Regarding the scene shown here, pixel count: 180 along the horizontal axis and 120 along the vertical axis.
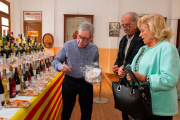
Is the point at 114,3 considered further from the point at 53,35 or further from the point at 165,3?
the point at 53,35

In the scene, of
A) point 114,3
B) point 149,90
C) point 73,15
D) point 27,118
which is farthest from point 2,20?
point 149,90

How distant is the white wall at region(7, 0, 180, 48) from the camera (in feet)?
21.2

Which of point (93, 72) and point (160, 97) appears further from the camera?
point (93, 72)

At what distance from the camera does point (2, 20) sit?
18.1ft

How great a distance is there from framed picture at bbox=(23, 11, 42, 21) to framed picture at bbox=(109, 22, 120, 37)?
10.7 ft

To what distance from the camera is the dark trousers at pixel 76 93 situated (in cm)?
170

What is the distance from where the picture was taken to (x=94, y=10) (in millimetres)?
6617

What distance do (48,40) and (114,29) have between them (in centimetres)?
306

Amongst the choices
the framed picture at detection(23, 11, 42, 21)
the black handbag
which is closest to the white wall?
the framed picture at detection(23, 11, 42, 21)

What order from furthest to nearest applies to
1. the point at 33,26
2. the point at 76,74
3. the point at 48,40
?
the point at 33,26 → the point at 48,40 → the point at 76,74

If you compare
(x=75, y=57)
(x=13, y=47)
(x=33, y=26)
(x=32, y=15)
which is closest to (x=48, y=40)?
(x=33, y=26)

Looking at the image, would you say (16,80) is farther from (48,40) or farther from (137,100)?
(48,40)

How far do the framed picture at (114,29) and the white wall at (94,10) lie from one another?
0.15 meters

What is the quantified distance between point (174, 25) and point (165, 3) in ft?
3.68
